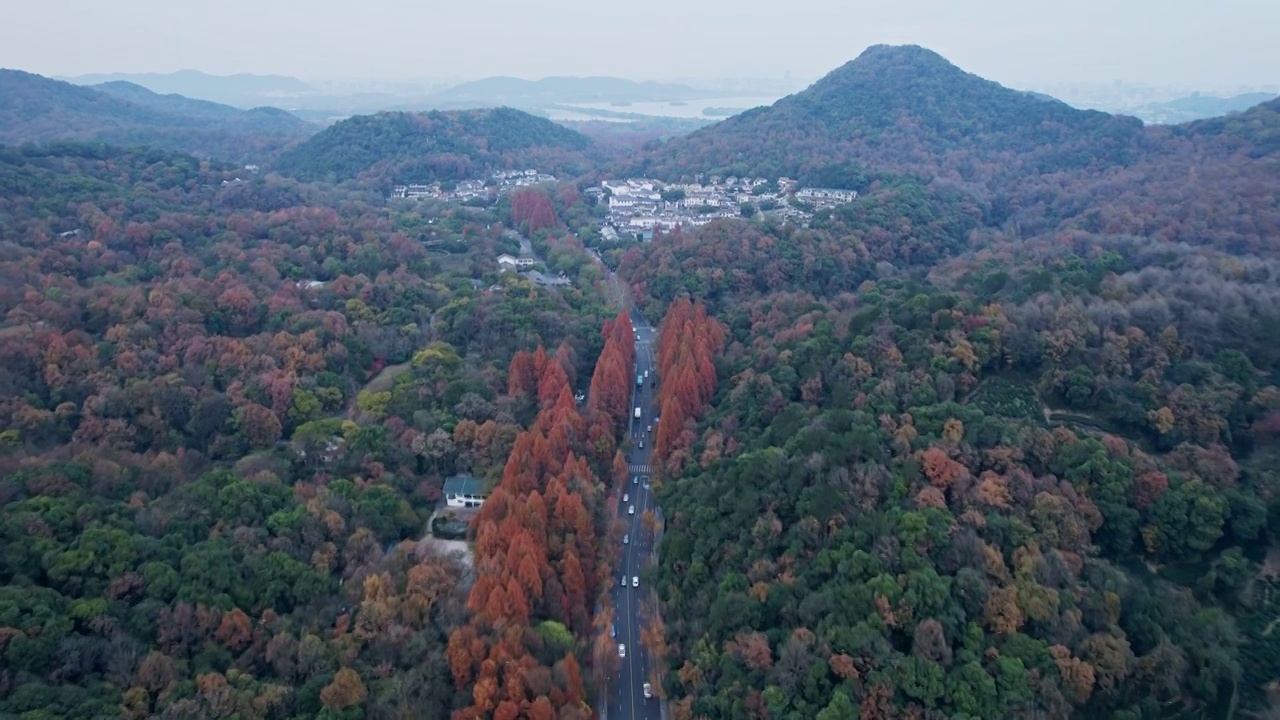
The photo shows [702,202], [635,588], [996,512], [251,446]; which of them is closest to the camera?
[996,512]

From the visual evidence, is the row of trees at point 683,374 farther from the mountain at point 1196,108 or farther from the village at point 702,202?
the mountain at point 1196,108

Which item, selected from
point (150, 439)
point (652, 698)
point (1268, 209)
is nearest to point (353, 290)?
point (150, 439)

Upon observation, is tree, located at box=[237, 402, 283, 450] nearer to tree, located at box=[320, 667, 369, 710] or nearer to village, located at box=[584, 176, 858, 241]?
tree, located at box=[320, 667, 369, 710]

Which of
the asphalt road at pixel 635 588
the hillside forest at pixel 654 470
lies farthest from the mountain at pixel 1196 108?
the asphalt road at pixel 635 588

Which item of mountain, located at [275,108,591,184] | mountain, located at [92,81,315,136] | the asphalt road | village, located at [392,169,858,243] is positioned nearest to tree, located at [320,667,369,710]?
the asphalt road

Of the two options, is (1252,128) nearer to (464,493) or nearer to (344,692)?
(464,493)

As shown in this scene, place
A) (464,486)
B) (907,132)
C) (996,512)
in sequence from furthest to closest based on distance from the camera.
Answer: (907,132) → (464,486) → (996,512)

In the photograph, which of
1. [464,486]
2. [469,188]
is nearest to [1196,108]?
[469,188]
